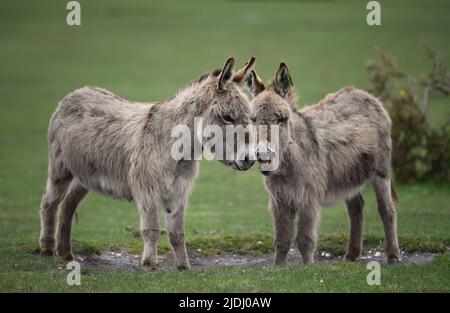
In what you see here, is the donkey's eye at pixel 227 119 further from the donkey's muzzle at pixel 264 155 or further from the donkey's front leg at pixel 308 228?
the donkey's front leg at pixel 308 228

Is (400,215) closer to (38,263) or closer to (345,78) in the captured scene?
(38,263)

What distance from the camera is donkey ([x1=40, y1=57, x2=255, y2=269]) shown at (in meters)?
9.83

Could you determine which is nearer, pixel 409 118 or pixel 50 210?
pixel 50 210

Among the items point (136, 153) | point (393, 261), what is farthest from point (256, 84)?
point (393, 261)

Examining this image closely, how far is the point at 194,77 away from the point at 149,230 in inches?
1046

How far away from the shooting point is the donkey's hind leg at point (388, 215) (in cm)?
1109

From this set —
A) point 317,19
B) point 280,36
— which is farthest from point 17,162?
point 317,19

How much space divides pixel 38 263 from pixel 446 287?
528cm

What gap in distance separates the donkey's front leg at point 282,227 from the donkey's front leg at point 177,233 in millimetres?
1233

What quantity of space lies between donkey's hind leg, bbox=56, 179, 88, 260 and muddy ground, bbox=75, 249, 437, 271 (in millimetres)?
227

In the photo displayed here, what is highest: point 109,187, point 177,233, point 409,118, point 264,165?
point 409,118

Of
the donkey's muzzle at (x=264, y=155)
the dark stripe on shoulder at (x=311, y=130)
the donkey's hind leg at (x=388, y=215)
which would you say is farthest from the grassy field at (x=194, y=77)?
the dark stripe on shoulder at (x=311, y=130)

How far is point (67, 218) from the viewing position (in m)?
11.4

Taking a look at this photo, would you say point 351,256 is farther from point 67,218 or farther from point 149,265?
point 67,218
